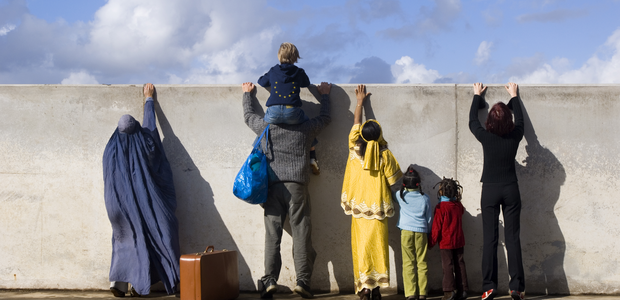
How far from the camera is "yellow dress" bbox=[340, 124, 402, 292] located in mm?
4930

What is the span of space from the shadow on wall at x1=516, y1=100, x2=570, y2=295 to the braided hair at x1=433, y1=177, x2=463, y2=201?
738mm

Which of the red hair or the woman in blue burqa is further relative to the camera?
the woman in blue burqa

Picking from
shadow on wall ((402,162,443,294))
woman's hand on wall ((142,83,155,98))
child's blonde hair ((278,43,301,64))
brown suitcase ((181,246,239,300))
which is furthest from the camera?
woman's hand on wall ((142,83,155,98))

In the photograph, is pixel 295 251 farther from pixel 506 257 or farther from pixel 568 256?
pixel 568 256

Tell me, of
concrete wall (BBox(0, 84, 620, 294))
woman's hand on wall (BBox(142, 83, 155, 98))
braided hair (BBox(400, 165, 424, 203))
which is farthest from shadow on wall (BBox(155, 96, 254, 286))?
braided hair (BBox(400, 165, 424, 203))

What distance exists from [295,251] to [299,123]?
1.23 metres

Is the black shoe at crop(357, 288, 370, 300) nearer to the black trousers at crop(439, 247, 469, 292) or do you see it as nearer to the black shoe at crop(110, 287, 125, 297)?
the black trousers at crop(439, 247, 469, 292)

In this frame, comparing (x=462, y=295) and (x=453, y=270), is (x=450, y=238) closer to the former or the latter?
(x=453, y=270)

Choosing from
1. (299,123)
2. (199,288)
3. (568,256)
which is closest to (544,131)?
(568,256)

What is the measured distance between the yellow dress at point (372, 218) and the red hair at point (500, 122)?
97cm

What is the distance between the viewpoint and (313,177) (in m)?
5.45

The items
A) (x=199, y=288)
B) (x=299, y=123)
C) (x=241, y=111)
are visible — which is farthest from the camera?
(x=241, y=111)

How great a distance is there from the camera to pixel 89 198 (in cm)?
563

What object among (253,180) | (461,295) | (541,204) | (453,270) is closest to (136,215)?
(253,180)
